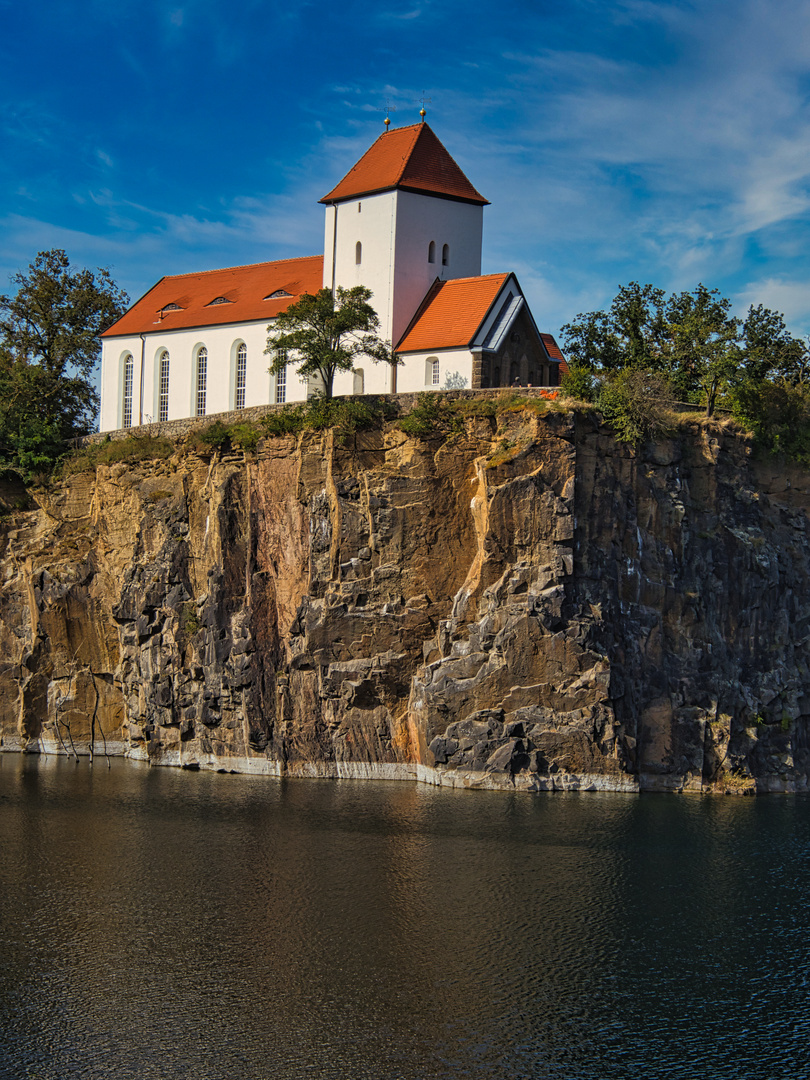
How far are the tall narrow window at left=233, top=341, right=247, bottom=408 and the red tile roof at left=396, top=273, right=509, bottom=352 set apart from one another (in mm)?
10122

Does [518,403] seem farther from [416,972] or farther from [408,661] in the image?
[416,972]

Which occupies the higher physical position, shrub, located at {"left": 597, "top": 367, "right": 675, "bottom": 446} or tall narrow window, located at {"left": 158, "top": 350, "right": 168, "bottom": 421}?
tall narrow window, located at {"left": 158, "top": 350, "right": 168, "bottom": 421}

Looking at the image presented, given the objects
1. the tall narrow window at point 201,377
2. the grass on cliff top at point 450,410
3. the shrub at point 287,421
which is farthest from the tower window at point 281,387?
the grass on cliff top at point 450,410

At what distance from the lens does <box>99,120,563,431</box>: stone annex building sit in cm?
5334

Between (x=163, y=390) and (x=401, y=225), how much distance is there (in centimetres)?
1748

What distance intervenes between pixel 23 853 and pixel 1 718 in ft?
78.7

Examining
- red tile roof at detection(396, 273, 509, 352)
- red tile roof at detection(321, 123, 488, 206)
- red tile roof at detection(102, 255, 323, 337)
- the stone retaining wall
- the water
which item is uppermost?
red tile roof at detection(321, 123, 488, 206)

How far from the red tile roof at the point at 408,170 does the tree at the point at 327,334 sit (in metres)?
6.45

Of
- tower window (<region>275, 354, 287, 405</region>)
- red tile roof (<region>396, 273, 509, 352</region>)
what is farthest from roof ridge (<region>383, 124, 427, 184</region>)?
tower window (<region>275, 354, 287, 405</region>)

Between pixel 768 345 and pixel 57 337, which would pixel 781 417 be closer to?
pixel 768 345

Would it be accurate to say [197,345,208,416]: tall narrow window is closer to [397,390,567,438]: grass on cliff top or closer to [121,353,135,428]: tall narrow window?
[121,353,135,428]: tall narrow window

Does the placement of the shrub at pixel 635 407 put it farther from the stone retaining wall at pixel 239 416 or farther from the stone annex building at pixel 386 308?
the stone annex building at pixel 386 308

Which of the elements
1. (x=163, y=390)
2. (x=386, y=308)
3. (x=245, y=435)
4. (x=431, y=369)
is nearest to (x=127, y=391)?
(x=163, y=390)

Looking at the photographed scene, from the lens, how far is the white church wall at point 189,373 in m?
58.8
